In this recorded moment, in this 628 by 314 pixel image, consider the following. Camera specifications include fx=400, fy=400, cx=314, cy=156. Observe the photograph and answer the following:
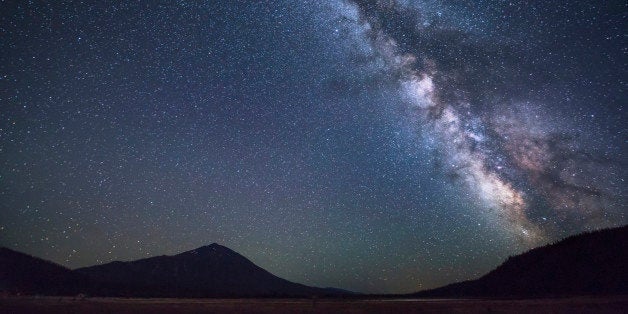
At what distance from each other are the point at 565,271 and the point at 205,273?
242 ft

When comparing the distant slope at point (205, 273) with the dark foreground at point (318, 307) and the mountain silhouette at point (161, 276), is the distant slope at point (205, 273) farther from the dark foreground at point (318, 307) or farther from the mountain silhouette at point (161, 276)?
the dark foreground at point (318, 307)

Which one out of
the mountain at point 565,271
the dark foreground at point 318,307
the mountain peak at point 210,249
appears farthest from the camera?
the mountain peak at point 210,249

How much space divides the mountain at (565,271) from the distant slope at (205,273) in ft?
110

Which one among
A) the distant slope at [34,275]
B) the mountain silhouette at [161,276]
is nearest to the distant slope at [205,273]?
the mountain silhouette at [161,276]

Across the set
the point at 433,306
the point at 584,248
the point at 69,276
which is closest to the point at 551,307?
the point at 433,306

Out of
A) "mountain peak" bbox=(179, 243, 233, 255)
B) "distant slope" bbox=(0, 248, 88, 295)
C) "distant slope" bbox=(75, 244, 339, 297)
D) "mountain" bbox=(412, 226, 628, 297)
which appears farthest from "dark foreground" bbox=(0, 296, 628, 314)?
"mountain peak" bbox=(179, 243, 233, 255)

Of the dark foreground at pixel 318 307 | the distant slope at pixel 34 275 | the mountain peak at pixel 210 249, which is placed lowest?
the dark foreground at pixel 318 307

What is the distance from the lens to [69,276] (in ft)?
125

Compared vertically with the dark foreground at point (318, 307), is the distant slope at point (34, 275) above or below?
above

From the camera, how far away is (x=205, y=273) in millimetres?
85938

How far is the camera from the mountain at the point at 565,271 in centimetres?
2306

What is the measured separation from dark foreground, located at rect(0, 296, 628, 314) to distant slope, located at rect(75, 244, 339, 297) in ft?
159

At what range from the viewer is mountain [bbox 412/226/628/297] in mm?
23062

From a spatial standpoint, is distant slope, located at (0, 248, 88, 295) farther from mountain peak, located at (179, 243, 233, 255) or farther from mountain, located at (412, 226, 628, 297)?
mountain peak, located at (179, 243, 233, 255)
